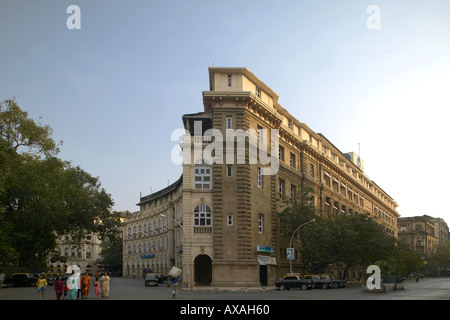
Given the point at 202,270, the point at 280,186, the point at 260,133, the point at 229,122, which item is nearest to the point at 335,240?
the point at 280,186

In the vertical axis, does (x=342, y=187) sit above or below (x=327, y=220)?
above

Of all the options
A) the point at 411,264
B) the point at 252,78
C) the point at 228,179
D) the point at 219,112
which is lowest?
the point at 411,264

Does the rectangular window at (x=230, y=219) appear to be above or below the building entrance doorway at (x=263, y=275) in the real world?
above

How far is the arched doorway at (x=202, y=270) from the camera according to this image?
55688 millimetres

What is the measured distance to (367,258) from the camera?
65.2 meters

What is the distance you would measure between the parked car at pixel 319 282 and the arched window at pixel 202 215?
1267cm

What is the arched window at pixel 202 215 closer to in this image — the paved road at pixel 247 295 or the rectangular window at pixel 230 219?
the rectangular window at pixel 230 219

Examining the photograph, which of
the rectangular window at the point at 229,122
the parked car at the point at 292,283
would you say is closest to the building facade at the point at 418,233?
the parked car at the point at 292,283

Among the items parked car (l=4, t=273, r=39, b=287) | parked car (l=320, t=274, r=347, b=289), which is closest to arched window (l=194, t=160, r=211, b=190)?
parked car (l=320, t=274, r=347, b=289)

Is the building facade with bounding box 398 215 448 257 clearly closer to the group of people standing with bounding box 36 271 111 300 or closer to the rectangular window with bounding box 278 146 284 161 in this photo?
the rectangular window with bounding box 278 146 284 161
